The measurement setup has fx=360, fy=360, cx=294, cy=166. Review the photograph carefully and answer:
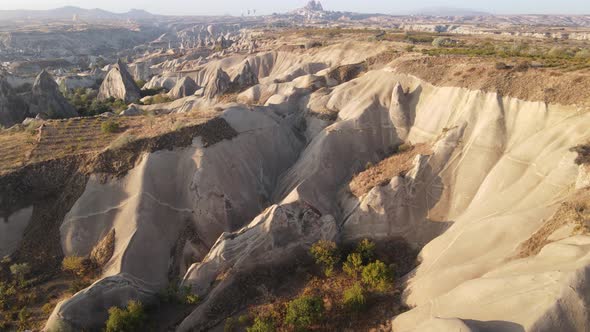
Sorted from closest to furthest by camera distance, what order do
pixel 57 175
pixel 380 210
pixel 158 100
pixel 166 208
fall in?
pixel 380 210 → pixel 166 208 → pixel 57 175 → pixel 158 100

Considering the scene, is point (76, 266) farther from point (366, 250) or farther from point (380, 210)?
point (380, 210)

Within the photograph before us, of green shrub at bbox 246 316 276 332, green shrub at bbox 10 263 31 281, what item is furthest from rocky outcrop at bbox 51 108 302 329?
green shrub at bbox 246 316 276 332

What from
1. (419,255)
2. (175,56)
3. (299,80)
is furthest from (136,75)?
(419,255)

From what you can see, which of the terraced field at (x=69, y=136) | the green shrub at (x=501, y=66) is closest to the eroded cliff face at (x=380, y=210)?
the terraced field at (x=69, y=136)

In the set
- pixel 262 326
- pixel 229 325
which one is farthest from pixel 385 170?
pixel 229 325

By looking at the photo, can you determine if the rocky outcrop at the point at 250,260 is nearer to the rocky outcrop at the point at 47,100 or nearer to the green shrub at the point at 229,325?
the green shrub at the point at 229,325
